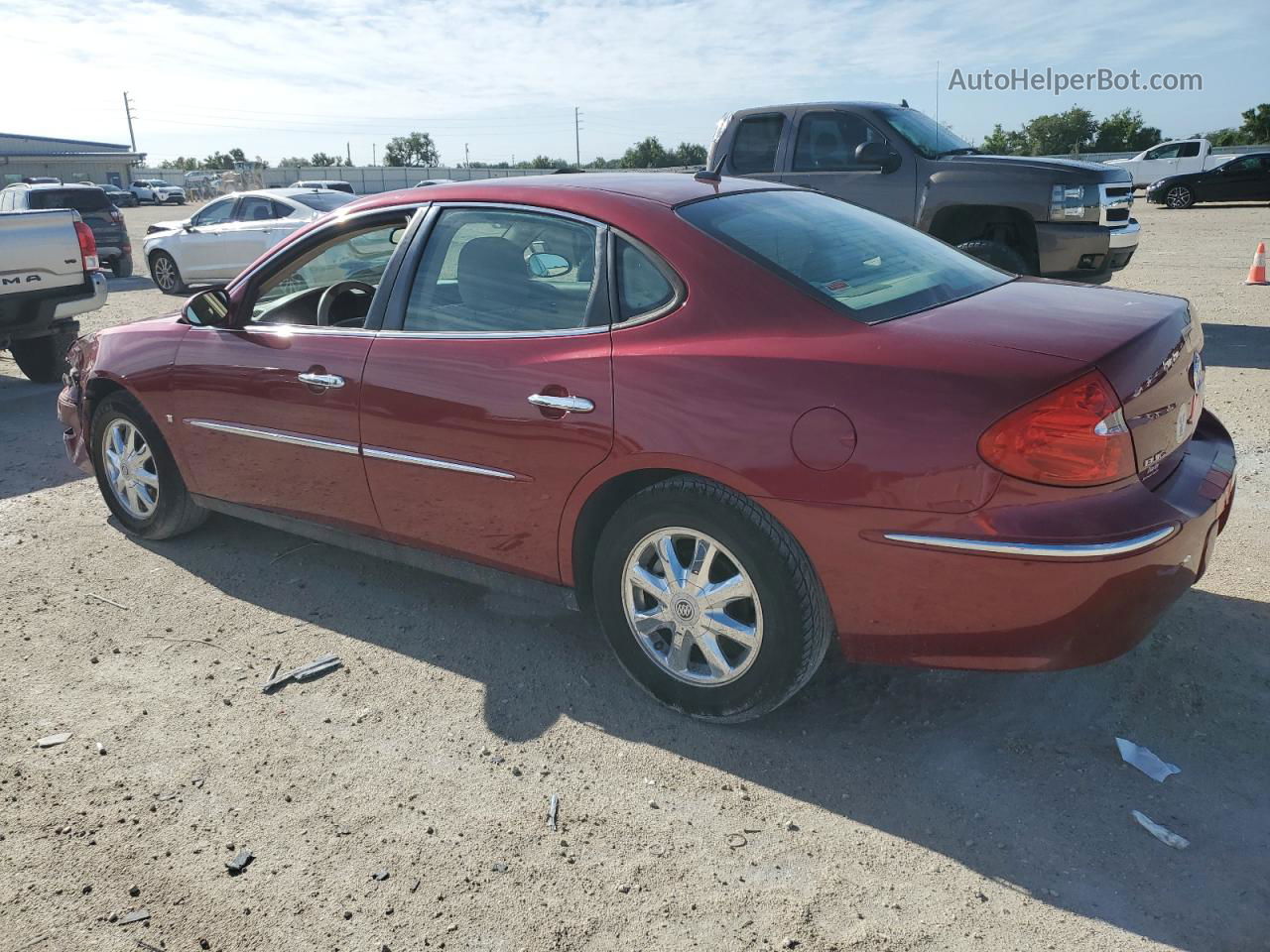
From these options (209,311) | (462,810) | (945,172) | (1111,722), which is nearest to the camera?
(462,810)

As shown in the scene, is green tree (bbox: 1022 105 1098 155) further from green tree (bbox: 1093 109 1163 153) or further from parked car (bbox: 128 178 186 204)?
parked car (bbox: 128 178 186 204)

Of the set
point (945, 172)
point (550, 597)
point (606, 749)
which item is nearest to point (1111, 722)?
point (606, 749)

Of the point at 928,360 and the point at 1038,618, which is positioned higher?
the point at 928,360

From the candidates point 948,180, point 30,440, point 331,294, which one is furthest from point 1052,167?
point 30,440

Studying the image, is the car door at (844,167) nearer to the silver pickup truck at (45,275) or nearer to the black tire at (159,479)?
the silver pickup truck at (45,275)

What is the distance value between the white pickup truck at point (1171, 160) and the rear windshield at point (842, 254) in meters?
34.2

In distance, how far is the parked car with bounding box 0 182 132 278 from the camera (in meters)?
16.9

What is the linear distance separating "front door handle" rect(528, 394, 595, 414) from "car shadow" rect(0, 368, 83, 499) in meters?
4.31

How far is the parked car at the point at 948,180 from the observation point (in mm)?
8797

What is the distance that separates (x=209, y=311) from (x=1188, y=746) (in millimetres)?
3957

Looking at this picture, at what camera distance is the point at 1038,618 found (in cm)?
266

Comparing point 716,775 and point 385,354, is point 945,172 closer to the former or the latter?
point 385,354

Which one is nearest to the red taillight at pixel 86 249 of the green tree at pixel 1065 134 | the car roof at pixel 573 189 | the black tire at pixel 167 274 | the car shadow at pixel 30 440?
the car shadow at pixel 30 440

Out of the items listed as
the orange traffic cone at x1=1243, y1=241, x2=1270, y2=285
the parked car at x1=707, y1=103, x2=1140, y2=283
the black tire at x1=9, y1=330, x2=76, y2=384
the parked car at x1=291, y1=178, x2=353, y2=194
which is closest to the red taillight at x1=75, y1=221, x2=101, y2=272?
the black tire at x1=9, y1=330, x2=76, y2=384
